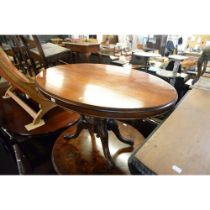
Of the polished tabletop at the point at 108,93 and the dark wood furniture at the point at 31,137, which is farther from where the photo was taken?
the dark wood furniture at the point at 31,137

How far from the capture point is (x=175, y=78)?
2.14 meters

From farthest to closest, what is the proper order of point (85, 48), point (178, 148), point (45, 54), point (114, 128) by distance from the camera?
point (85, 48)
point (45, 54)
point (114, 128)
point (178, 148)

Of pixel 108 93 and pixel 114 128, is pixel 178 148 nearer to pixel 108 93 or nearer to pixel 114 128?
pixel 108 93

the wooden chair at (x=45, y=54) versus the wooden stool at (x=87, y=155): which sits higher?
the wooden chair at (x=45, y=54)

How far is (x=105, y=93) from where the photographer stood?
0.79m

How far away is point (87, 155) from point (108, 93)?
0.76 m

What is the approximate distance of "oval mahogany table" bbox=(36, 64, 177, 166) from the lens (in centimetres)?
67

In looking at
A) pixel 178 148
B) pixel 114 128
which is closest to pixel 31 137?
pixel 114 128

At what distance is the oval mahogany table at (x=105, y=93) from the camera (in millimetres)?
672

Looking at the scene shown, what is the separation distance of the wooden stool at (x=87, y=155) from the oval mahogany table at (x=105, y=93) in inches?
7.2

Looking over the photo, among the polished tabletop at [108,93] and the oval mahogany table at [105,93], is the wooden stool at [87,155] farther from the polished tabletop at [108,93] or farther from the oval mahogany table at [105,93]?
the polished tabletop at [108,93]

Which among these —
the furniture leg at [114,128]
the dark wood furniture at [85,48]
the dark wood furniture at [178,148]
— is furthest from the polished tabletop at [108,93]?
the dark wood furniture at [85,48]
